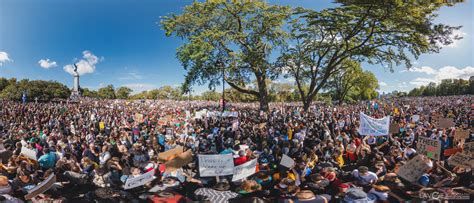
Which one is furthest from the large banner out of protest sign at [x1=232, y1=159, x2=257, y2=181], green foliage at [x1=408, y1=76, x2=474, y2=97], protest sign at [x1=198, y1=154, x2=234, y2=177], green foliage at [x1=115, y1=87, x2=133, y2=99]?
green foliage at [x1=115, y1=87, x2=133, y2=99]

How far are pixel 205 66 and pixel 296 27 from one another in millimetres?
10342

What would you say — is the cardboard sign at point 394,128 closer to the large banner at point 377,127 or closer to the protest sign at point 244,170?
the large banner at point 377,127

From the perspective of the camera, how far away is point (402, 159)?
6973mm

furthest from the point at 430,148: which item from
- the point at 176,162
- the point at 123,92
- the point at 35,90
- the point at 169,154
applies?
the point at 123,92

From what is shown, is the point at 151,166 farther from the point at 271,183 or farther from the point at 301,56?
the point at 301,56

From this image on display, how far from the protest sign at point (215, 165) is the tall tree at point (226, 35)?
60.5ft

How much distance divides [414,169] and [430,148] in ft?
5.31

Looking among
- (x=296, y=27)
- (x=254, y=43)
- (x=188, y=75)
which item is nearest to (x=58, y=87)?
(x=188, y=75)

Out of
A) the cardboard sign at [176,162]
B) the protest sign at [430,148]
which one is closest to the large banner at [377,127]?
the protest sign at [430,148]

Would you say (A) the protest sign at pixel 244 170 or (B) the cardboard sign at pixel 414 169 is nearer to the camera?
(B) the cardboard sign at pixel 414 169

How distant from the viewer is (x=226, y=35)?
25297mm

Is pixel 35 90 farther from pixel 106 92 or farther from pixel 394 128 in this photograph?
pixel 394 128

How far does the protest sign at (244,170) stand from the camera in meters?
5.98

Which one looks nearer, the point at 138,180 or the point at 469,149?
the point at 138,180
